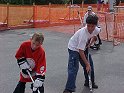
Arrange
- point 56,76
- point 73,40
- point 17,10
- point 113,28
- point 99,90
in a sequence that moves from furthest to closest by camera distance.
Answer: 1. point 17,10
2. point 113,28
3. point 56,76
4. point 99,90
5. point 73,40

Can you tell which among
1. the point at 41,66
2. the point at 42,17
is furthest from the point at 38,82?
the point at 42,17

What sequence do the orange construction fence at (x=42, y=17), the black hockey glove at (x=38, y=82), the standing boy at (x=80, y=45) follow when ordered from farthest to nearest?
the orange construction fence at (x=42, y=17), the standing boy at (x=80, y=45), the black hockey glove at (x=38, y=82)

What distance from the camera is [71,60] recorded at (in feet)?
21.6

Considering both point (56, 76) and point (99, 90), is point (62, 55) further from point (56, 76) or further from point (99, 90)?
point (99, 90)

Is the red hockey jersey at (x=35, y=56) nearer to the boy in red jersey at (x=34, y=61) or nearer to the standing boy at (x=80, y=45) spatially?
the boy in red jersey at (x=34, y=61)

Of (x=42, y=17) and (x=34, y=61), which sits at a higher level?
(x=42, y=17)

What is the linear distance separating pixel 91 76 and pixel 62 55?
397 cm

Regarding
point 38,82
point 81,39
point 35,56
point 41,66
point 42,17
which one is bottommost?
point 38,82

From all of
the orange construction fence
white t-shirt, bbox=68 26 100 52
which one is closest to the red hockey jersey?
white t-shirt, bbox=68 26 100 52

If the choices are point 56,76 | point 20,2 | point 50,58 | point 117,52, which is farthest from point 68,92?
point 20,2

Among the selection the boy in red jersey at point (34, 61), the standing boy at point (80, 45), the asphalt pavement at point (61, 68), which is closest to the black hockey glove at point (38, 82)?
the boy in red jersey at point (34, 61)

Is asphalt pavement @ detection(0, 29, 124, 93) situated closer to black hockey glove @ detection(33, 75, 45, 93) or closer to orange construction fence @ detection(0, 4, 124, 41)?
black hockey glove @ detection(33, 75, 45, 93)

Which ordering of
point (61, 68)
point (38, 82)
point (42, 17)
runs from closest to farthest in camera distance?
point (38, 82)
point (61, 68)
point (42, 17)

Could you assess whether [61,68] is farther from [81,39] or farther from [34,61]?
[34,61]
